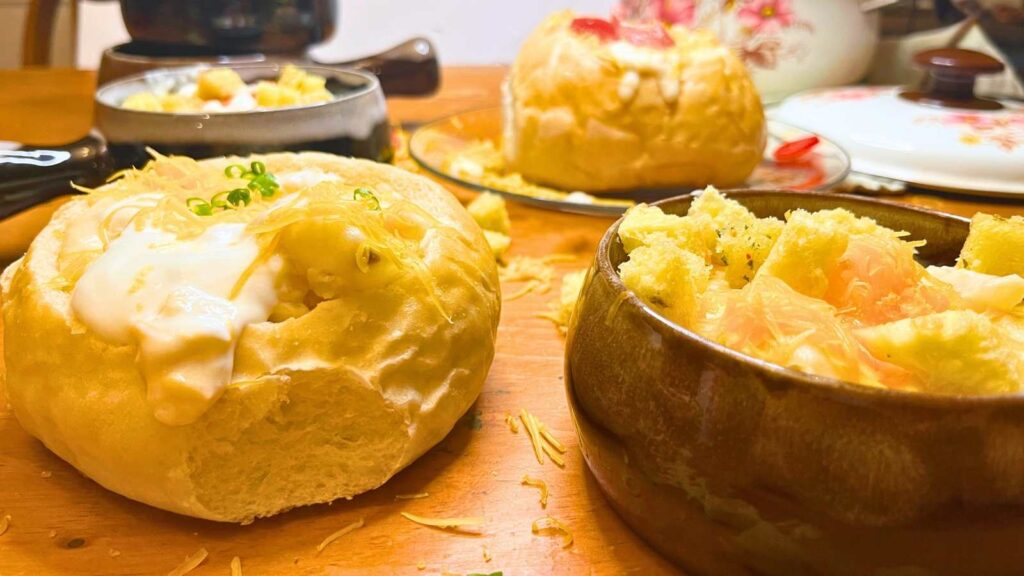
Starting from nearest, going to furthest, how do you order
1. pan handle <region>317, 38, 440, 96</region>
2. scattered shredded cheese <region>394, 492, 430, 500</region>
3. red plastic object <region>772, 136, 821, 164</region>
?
scattered shredded cheese <region>394, 492, 430, 500</region>, red plastic object <region>772, 136, 821, 164</region>, pan handle <region>317, 38, 440, 96</region>

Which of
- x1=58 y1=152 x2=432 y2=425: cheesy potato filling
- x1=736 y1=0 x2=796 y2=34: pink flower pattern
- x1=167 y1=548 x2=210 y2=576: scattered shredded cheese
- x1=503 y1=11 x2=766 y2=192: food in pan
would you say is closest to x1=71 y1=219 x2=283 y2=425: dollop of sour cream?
x1=58 y1=152 x2=432 y2=425: cheesy potato filling

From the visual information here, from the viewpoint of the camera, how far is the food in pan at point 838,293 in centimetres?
56

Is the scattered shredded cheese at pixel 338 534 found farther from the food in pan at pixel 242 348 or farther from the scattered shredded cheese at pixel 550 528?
the scattered shredded cheese at pixel 550 528

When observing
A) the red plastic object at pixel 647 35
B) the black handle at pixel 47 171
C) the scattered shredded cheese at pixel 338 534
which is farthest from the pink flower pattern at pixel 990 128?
the black handle at pixel 47 171

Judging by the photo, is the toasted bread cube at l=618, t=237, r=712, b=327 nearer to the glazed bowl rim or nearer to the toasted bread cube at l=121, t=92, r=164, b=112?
the glazed bowl rim

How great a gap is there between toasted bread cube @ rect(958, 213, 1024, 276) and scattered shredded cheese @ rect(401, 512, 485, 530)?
48 cm

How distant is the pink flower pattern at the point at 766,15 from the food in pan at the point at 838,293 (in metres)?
1.33

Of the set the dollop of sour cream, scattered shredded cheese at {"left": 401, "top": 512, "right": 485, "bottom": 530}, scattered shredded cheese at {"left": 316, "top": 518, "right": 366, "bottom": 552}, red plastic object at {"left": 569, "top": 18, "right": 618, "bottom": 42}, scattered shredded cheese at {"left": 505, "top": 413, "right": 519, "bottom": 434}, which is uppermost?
red plastic object at {"left": 569, "top": 18, "right": 618, "bottom": 42}

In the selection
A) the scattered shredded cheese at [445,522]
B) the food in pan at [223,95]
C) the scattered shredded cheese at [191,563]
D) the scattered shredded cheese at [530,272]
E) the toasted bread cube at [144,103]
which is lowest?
the scattered shredded cheese at [191,563]

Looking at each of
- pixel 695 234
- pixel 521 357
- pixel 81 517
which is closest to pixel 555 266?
pixel 521 357

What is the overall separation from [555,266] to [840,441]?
733mm

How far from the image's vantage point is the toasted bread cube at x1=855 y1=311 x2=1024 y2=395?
0.55m

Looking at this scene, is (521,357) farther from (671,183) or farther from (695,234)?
(671,183)

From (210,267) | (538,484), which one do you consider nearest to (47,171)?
(210,267)
